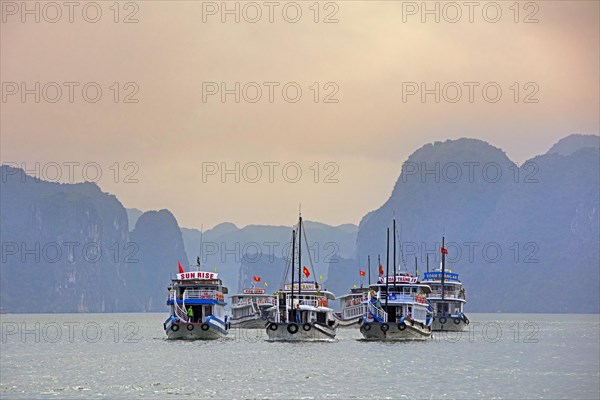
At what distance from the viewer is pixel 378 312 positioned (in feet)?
350

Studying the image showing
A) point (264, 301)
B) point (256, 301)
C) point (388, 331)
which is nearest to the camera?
point (388, 331)

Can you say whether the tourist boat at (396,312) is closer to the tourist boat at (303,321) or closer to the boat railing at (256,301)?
the tourist boat at (303,321)

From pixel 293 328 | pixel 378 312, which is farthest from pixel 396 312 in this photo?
pixel 293 328

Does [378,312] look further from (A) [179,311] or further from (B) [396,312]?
(A) [179,311]

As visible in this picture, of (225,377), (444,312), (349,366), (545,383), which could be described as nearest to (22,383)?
(225,377)

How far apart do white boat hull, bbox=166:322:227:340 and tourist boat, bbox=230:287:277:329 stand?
48648mm

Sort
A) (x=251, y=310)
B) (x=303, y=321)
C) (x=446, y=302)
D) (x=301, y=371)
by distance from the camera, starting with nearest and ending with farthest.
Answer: (x=301, y=371)
(x=303, y=321)
(x=446, y=302)
(x=251, y=310)

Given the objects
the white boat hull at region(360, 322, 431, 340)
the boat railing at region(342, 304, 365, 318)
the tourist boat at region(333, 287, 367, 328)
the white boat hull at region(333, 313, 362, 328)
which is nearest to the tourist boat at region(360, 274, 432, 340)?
the white boat hull at region(360, 322, 431, 340)

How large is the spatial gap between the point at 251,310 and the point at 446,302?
3575 cm

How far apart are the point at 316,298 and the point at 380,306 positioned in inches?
256

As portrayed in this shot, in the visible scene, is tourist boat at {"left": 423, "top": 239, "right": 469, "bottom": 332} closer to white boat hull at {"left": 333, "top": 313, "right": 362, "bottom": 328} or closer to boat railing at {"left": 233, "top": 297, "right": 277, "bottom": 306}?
white boat hull at {"left": 333, "top": 313, "right": 362, "bottom": 328}

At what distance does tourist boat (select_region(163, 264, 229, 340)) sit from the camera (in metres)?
109

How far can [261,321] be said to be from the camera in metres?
164

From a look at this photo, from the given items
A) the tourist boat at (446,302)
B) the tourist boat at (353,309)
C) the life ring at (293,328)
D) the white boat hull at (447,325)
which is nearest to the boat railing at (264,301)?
the tourist boat at (353,309)
